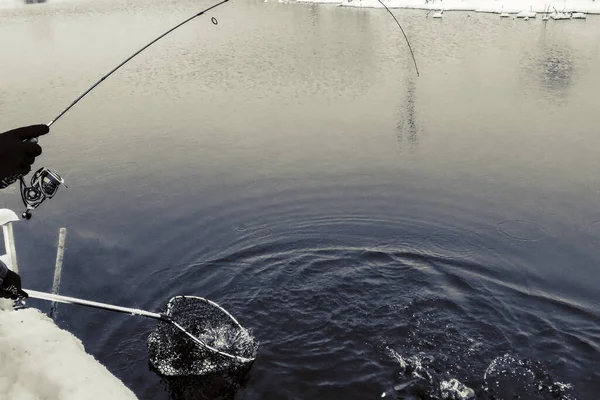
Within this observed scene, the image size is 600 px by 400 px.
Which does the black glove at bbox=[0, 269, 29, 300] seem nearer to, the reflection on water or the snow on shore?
the reflection on water

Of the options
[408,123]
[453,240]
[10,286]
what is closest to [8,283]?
[10,286]

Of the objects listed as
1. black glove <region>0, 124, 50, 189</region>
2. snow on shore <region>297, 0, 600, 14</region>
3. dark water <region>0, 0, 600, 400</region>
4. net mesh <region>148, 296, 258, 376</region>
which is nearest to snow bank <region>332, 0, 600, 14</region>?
snow on shore <region>297, 0, 600, 14</region>

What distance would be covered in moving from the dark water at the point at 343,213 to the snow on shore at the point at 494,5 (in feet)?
40.5

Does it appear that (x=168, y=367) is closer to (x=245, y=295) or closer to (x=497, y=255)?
(x=245, y=295)

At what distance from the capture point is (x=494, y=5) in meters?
41.5

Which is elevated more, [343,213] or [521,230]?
[343,213]

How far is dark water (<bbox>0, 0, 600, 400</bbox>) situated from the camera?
8078 millimetres

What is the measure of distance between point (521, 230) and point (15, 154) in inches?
357

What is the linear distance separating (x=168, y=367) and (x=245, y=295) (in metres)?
1.91

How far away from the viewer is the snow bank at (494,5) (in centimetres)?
3712

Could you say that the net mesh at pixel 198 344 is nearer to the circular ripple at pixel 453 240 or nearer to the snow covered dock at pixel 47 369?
the snow covered dock at pixel 47 369

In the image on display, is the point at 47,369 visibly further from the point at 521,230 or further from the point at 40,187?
the point at 521,230

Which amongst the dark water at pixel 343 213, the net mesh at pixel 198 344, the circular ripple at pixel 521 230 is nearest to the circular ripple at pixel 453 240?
the dark water at pixel 343 213

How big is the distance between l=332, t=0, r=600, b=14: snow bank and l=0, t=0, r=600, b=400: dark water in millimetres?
12381
